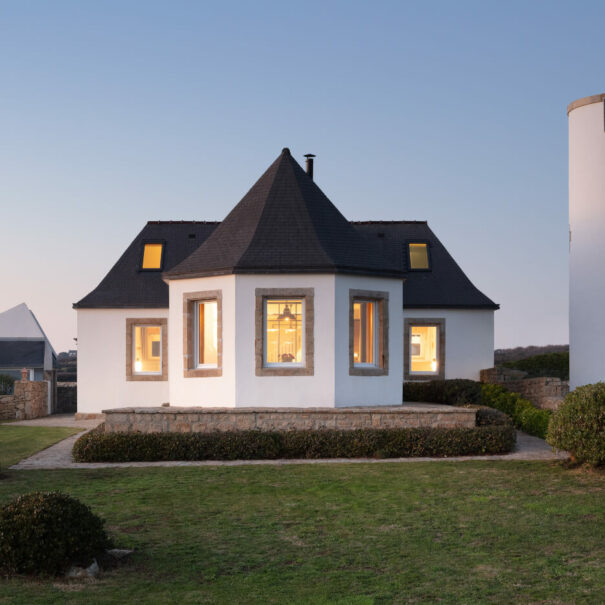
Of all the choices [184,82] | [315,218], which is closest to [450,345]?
[315,218]

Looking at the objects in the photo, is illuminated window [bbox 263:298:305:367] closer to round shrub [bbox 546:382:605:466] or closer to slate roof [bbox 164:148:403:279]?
slate roof [bbox 164:148:403:279]

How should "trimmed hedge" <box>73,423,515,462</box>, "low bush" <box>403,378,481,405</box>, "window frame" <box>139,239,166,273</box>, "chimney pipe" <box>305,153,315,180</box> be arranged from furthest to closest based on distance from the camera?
1. "window frame" <box>139,239,166,273</box>
2. "chimney pipe" <box>305,153,315,180</box>
3. "low bush" <box>403,378,481,405</box>
4. "trimmed hedge" <box>73,423,515,462</box>

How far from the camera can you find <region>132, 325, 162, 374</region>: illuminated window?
24.5m

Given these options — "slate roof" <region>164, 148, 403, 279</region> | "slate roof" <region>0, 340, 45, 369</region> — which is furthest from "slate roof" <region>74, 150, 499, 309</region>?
"slate roof" <region>0, 340, 45, 369</region>

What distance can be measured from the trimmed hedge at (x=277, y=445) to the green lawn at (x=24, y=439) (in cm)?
201

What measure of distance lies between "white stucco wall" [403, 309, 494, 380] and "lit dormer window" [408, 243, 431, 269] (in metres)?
2.10

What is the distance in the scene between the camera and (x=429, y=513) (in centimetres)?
1012

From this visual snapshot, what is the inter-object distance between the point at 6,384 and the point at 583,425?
26.2 meters

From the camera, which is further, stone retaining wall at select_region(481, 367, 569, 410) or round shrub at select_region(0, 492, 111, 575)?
stone retaining wall at select_region(481, 367, 569, 410)

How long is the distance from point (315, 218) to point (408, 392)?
6.99 m

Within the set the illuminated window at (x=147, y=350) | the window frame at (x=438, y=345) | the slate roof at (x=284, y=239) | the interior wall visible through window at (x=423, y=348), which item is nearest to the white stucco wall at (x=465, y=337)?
the window frame at (x=438, y=345)

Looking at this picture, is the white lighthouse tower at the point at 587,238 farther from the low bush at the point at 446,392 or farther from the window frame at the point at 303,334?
the window frame at the point at 303,334

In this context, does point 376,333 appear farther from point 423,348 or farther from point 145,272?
point 145,272

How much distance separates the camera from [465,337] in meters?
24.8
